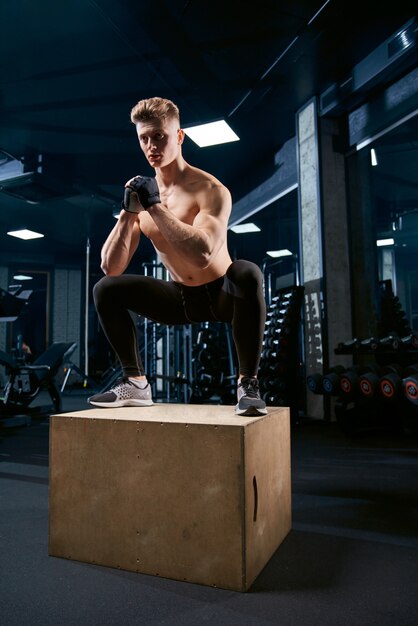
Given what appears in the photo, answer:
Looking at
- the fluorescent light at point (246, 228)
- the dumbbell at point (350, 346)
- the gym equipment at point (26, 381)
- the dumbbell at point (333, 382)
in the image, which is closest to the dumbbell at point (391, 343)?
the dumbbell at point (350, 346)

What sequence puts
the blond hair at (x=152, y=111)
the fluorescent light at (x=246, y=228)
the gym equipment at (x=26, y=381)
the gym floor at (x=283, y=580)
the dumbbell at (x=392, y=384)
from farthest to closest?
the fluorescent light at (x=246, y=228) < the gym equipment at (x=26, y=381) < the dumbbell at (x=392, y=384) < the blond hair at (x=152, y=111) < the gym floor at (x=283, y=580)

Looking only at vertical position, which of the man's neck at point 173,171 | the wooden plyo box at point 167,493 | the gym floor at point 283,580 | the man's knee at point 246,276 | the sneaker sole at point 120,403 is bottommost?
the gym floor at point 283,580

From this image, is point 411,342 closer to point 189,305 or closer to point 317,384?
point 317,384

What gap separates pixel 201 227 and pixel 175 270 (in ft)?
0.67

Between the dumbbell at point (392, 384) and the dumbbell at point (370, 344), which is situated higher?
the dumbbell at point (370, 344)

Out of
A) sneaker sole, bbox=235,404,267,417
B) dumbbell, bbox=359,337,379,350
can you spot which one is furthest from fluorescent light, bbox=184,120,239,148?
sneaker sole, bbox=235,404,267,417

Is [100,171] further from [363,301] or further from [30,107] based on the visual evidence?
[363,301]

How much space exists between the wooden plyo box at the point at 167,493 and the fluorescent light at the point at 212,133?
12.9 feet

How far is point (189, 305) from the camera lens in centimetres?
154

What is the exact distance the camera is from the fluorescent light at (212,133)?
182 inches

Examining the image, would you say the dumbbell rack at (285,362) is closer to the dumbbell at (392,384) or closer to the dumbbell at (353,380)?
the dumbbell at (353,380)

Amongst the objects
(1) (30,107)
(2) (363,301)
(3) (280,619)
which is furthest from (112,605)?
(1) (30,107)

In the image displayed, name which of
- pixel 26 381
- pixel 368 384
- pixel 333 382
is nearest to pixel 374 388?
pixel 368 384

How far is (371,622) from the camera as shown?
3.14 feet
